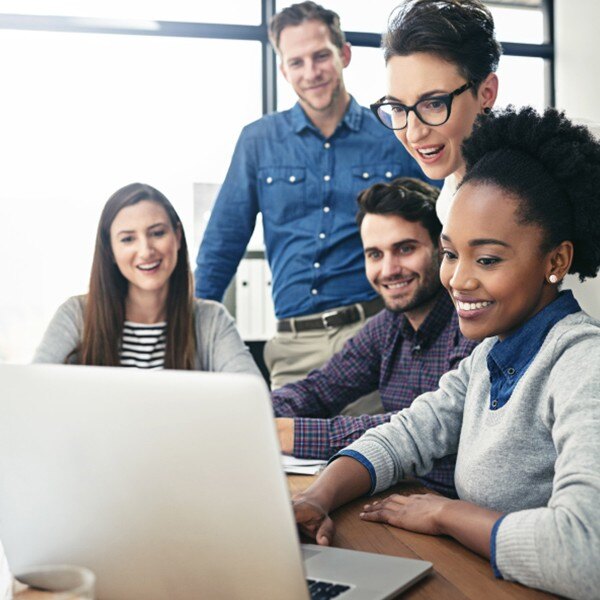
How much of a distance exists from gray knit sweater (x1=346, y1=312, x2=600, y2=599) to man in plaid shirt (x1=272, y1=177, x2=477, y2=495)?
558 mm

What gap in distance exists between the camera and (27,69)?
3.50 metres

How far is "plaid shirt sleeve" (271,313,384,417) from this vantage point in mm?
2023

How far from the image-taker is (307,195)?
2754 mm

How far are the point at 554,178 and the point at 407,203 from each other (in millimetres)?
913

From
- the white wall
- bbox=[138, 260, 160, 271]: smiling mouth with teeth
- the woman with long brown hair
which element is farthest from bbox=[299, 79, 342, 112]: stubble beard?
the white wall

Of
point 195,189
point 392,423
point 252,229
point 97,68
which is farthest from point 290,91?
point 392,423

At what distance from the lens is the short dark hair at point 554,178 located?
1075 mm

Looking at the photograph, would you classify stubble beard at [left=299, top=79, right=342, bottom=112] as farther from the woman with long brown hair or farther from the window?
the window

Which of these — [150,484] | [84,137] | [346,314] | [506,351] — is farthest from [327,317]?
[150,484]

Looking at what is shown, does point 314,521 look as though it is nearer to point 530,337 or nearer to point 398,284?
point 530,337

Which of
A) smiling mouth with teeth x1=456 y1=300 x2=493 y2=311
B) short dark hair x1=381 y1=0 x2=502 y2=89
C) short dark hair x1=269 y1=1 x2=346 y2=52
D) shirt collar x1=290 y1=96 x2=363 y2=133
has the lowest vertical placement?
smiling mouth with teeth x1=456 y1=300 x2=493 y2=311

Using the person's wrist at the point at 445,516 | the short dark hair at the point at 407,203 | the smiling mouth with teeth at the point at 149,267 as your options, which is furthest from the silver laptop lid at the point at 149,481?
the smiling mouth with teeth at the point at 149,267

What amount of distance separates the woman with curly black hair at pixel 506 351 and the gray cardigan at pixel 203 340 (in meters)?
1.03

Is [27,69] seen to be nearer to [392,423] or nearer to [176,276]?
[176,276]
